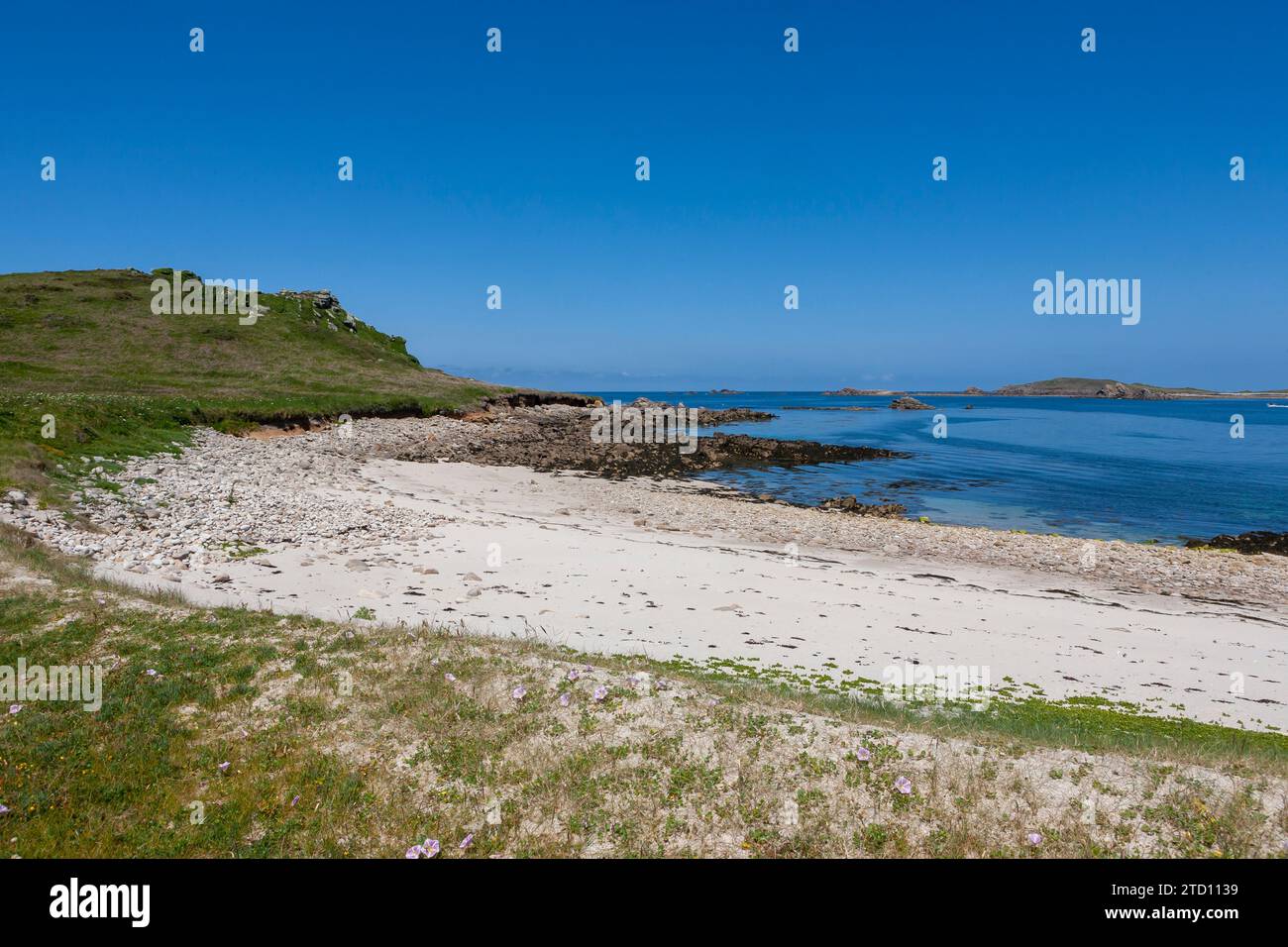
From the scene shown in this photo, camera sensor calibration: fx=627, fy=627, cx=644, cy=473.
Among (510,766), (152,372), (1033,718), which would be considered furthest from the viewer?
(152,372)

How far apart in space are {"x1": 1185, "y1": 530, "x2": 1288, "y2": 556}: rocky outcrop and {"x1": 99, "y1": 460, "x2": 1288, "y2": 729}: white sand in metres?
11.8

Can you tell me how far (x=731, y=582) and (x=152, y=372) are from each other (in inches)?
2677

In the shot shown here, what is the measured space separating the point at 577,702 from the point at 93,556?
1448 centimetres

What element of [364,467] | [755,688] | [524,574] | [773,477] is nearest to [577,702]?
[755,688]

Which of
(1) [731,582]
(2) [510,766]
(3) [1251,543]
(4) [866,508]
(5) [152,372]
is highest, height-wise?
(5) [152,372]

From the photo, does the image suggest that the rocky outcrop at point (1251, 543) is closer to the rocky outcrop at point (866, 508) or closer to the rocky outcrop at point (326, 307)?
the rocky outcrop at point (866, 508)

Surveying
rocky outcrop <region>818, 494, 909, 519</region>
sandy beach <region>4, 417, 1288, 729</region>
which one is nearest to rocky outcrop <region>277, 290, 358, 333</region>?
sandy beach <region>4, 417, 1288, 729</region>

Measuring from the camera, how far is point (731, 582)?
68.2 ft

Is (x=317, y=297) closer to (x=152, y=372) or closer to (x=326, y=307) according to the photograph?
(x=326, y=307)

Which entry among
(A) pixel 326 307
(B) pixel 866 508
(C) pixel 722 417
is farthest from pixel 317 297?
(B) pixel 866 508

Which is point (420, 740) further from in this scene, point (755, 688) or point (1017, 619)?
point (1017, 619)

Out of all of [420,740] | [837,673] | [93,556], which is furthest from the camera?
[93,556]

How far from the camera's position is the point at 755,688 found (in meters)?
11.4

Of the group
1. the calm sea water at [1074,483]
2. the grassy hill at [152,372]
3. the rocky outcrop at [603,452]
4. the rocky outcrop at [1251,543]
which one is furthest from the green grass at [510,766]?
the rocky outcrop at [603,452]
